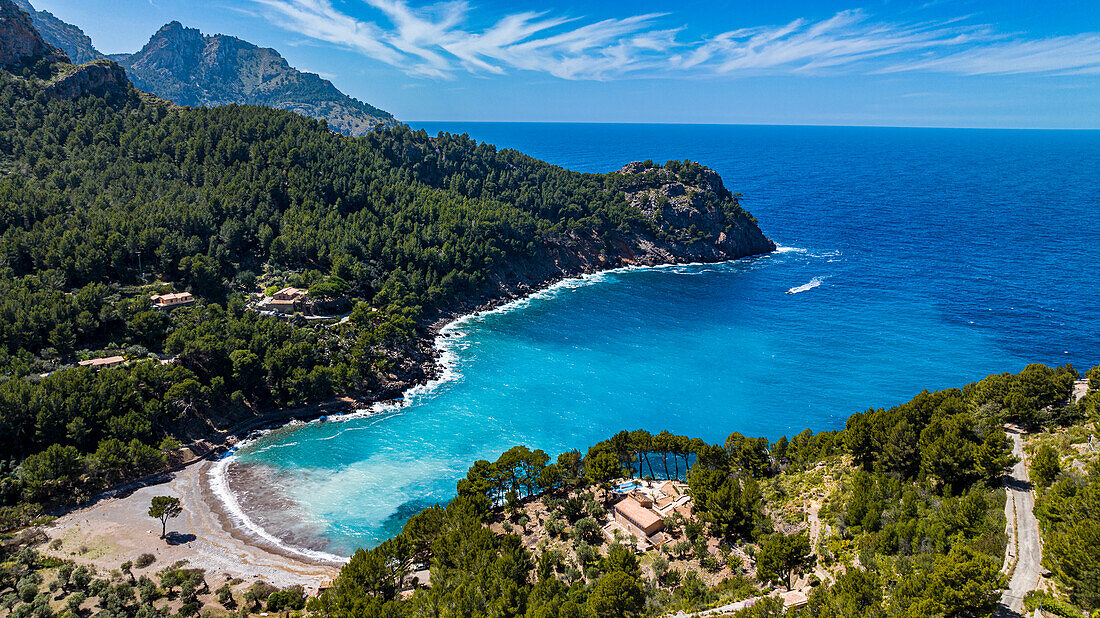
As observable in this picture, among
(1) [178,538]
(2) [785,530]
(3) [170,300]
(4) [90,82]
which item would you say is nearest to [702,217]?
(2) [785,530]

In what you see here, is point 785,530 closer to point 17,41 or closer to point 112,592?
point 112,592

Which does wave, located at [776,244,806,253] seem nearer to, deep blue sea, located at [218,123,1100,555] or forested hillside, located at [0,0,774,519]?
forested hillside, located at [0,0,774,519]

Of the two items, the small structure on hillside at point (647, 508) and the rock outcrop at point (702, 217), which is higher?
the rock outcrop at point (702, 217)

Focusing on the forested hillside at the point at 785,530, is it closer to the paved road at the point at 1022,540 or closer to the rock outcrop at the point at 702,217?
the paved road at the point at 1022,540

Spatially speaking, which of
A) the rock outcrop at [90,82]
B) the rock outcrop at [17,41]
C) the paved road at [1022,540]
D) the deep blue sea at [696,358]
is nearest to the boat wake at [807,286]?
the deep blue sea at [696,358]

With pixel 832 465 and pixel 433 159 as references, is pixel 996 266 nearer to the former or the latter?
pixel 832 465

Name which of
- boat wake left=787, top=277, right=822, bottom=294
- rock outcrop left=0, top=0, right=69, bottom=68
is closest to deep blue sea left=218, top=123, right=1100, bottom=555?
boat wake left=787, top=277, right=822, bottom=294

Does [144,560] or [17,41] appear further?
[17,41]
